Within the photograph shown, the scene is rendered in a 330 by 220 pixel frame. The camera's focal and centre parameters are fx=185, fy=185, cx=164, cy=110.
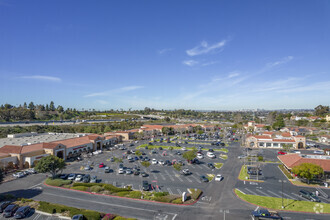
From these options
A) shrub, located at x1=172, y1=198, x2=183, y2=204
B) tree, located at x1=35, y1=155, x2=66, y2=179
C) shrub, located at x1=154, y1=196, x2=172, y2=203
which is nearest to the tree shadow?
tree, located at x1=35, y1=155, x2=66, y2=179

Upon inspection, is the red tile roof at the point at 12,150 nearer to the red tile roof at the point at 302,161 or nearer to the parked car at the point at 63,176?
the parked car at the point at 63,176

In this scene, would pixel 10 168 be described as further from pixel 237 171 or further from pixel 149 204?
pixel 237 171

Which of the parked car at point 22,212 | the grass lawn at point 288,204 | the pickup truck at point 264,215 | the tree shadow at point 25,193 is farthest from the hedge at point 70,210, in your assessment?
the grass lawn at point 288,204

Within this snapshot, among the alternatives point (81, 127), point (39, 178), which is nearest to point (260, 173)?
point (39, 178)

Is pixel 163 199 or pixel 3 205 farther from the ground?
pixel 3 205

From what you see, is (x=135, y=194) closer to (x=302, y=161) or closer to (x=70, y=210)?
(x=70, y=210)

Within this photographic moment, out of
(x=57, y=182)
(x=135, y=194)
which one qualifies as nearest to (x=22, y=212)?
(x=57, y=182)
